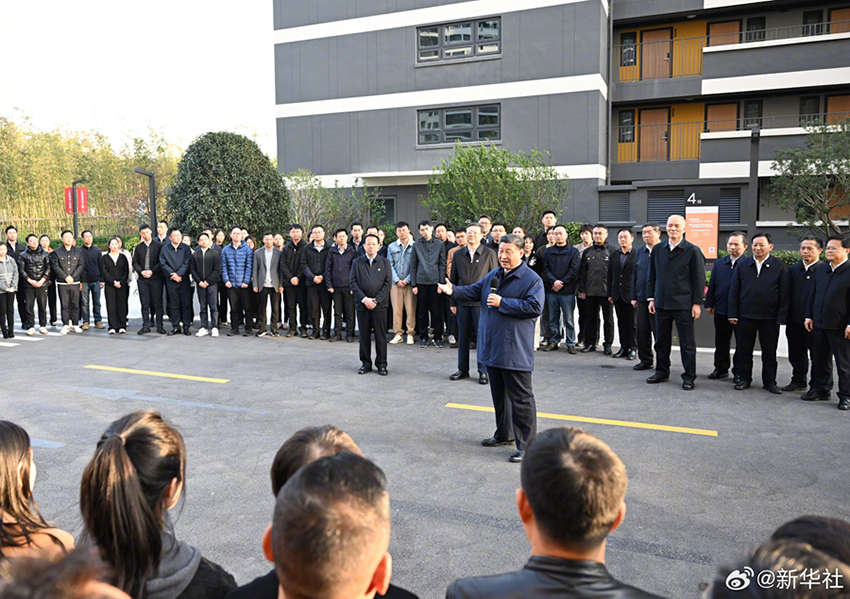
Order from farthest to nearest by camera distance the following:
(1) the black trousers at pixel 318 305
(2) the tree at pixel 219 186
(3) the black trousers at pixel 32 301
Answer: (2) the tree at pixel 219 186 → (3) the black trousers at pixel 32 301 → (1) the black trousers at pixel 318 305

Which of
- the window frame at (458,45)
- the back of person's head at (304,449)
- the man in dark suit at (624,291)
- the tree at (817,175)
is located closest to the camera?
the back of person's head at (304,449)

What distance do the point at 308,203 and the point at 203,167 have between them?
704cm

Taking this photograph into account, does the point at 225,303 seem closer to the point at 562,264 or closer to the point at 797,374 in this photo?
the point at 562,264

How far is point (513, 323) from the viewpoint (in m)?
6.28

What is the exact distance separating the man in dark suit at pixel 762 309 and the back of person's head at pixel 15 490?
27.6ft

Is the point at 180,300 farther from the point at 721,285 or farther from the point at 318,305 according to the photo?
the point at 721,285

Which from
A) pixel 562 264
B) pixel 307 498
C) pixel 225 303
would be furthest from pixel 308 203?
pixel 307 498

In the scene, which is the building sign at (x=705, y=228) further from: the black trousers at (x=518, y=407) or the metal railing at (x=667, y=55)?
the metal railing at (x=667, y=55)

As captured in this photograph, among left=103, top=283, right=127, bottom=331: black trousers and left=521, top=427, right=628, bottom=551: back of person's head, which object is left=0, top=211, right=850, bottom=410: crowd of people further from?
left=521, top=427, right=628, bottom=551: back of person's head

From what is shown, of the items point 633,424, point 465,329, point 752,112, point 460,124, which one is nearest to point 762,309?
point 633,424

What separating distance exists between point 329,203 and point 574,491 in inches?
905

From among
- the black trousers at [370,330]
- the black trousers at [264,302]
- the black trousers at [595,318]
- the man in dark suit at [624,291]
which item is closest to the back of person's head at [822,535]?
the black trousers at [370,330]

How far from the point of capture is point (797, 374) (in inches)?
338

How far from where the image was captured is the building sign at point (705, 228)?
15422 mm
